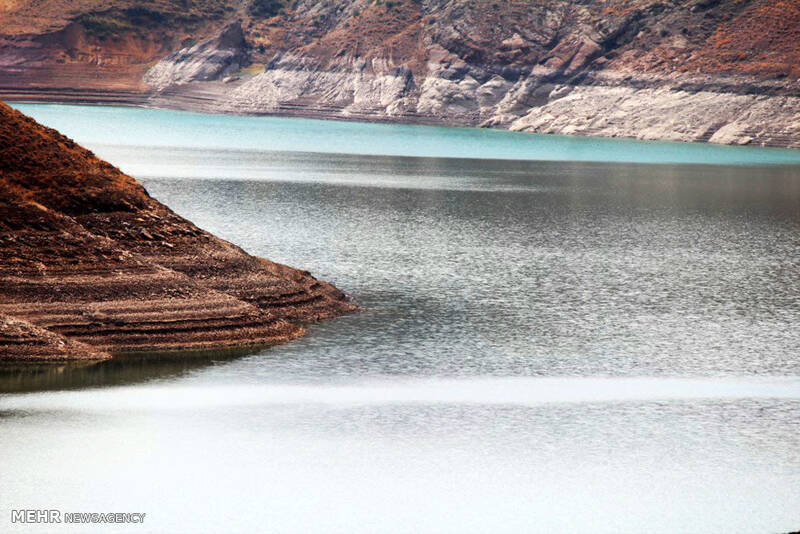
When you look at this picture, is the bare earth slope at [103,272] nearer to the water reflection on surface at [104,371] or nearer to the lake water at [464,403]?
the water reflection on surface at [104,371]

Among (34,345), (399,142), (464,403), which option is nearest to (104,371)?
(34,345)

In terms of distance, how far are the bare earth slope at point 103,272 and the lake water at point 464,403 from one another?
114cm

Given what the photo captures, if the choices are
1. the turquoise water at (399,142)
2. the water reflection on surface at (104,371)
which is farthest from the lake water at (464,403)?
the turquoise water at (399,142)

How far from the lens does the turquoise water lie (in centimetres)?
13750

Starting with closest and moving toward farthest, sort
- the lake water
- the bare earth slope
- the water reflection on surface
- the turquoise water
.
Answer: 1. the lake water
2. the water reflection on surface
3. the bare earth slope
4. the turquoise water

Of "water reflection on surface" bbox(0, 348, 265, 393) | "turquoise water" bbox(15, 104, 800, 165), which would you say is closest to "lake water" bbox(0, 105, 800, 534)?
"water reflection on surface" bbox(0, 348, 265, 393)

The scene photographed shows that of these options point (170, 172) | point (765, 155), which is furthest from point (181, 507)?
point (765, 155)

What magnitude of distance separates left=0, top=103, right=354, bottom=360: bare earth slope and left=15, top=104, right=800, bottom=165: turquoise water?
93.0 meters

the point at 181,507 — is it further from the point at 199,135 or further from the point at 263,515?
the point at 199,135

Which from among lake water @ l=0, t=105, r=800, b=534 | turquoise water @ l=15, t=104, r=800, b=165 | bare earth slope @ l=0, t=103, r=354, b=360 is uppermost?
turquoise water @ l=15, t=104, r=800, b=165

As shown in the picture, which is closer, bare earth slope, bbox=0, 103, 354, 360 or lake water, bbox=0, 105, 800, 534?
lake water, bbox=0, 105, 800, 534

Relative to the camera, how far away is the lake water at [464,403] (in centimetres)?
2255

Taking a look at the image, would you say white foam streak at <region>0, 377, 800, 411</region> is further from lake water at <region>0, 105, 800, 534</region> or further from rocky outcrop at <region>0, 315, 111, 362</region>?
rocky outcrop at <region>0, 315, 111, 362</region>

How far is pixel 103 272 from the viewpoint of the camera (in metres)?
33.8
